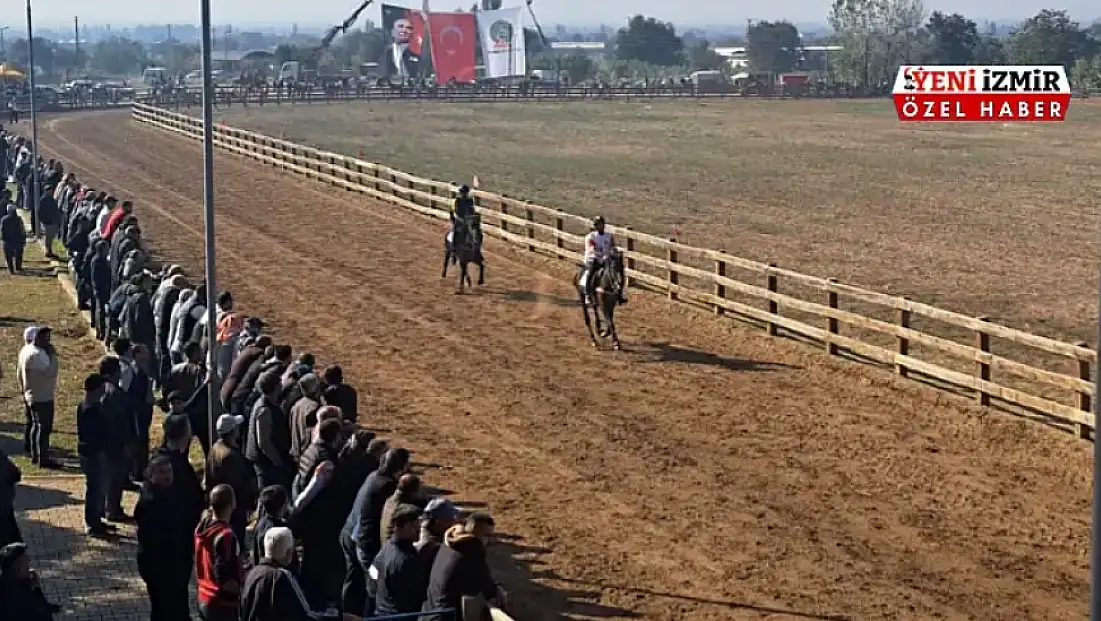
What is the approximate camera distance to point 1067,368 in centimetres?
1795

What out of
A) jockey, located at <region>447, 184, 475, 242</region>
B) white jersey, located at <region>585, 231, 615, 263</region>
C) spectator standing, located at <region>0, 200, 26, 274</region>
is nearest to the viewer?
white jersey, located at <region>585, 231, 615, 263</region>

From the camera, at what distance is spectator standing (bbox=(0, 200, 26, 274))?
81.1 feet

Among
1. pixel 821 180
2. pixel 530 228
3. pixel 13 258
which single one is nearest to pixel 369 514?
pixel 530 228

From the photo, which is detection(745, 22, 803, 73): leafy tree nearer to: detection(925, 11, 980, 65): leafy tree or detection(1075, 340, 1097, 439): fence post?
detection(925, 11, 980, 65): leafy tree

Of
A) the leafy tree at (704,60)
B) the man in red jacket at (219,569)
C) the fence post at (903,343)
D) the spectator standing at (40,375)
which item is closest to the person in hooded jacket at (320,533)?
the man in red jacket at (219,569)

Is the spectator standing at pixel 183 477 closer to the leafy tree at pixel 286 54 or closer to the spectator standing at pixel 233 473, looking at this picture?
the spectator standing at pixel 233 473

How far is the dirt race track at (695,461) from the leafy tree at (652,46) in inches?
5566

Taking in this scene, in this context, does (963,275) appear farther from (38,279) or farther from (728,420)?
(38,279)

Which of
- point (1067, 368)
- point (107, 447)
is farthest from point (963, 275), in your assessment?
point (107, 447)

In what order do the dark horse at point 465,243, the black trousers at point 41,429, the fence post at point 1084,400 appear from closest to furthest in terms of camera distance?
the black trousers at point 41,429 < the fence post at point 1084,400 < the dark horse at point 465,243

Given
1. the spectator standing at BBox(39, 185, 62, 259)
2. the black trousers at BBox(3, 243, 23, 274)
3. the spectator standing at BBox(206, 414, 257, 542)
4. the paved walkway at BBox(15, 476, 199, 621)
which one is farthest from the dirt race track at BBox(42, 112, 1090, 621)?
the spectator standing at BBox(39, 185, 62, 259)

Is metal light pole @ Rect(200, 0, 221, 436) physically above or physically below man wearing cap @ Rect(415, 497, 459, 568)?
above

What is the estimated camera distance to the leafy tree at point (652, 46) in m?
163

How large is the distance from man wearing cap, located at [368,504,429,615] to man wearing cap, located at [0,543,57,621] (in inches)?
68.8
